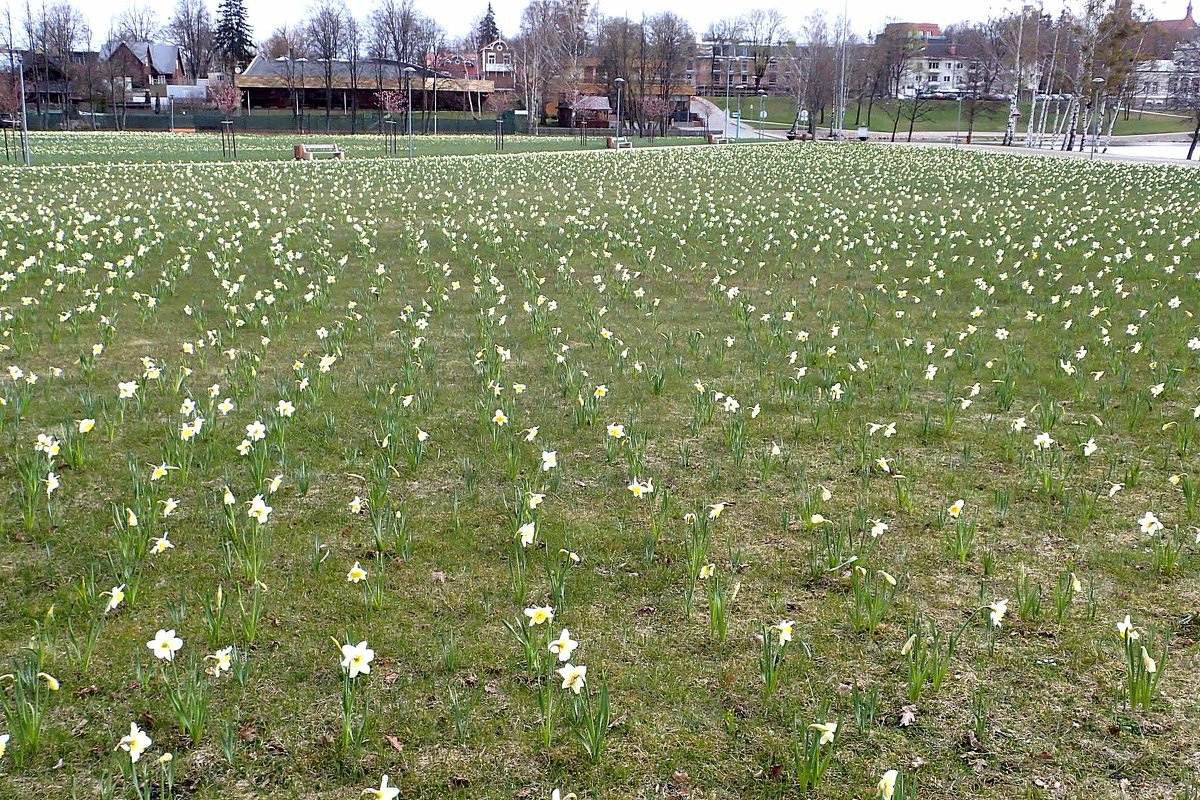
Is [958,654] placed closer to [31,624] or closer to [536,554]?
[536,554]

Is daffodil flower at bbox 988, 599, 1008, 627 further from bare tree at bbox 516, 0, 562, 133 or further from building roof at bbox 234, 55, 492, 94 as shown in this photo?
building roof at bbox 234, 55, 492, 94

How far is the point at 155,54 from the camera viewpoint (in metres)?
107

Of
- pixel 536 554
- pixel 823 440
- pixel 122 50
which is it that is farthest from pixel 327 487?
pixel 122 50

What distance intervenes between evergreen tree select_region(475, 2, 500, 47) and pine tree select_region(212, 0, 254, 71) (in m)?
40.8

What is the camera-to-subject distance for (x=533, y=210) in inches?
727

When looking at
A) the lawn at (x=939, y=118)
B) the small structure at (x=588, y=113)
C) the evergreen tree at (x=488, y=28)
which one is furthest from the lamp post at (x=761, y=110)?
the evergreen tree at (x=488, y=28)

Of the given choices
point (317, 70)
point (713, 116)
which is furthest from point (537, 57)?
point (713, 116)

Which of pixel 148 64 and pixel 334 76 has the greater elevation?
pixel 148 64

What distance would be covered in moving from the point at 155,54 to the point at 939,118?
81.7 metres

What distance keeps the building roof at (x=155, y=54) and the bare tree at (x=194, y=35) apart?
5.94ft

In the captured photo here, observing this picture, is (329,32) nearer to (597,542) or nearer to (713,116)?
(713,116)

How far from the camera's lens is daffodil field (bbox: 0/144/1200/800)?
125 inches

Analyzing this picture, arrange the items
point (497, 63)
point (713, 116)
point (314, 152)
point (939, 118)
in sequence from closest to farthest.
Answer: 1. point (314, 152)
2. point (713, 116)
3. point (939, 118)
4. point (497, 63)

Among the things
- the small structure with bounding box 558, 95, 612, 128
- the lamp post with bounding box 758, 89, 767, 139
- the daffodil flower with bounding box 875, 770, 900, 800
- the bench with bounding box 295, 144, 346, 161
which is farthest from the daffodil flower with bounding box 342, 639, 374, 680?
the small structure with bounding box 558, 95, 612, 128
